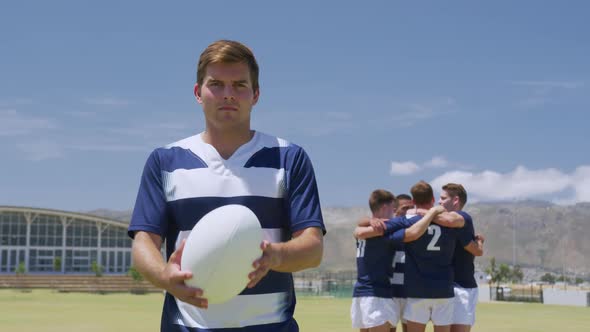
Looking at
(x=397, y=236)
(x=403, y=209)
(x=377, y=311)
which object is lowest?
(x=377, y=311)

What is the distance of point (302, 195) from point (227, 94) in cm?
56

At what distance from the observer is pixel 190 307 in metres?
3.43

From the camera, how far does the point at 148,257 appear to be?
3.22 metres

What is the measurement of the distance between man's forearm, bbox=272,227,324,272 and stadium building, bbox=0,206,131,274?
7715 centimetres

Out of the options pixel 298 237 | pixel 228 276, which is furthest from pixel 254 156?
pixel 228 276

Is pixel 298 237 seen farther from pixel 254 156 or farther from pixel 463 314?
pixel 463 314

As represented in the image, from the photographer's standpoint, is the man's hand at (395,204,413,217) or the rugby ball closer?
the rugby ball

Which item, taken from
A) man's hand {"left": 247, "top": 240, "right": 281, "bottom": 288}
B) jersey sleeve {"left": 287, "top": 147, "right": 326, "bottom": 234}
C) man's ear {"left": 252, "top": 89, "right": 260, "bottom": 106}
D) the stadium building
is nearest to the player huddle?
jersey sleeve {"left": 287, "top": 147, "right": 326, "bottom": 234}

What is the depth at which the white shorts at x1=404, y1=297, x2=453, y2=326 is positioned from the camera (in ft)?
28.6

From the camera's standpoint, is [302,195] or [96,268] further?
[96,268]

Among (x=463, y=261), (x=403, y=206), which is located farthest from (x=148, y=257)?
(x=403, y=206)

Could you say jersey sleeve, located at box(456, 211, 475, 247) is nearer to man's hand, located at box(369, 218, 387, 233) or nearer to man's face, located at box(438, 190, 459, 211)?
man's face, located at box(438, 190, 459, 211)

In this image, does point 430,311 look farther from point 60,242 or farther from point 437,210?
point 60,242

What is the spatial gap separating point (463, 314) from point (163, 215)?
648cm
